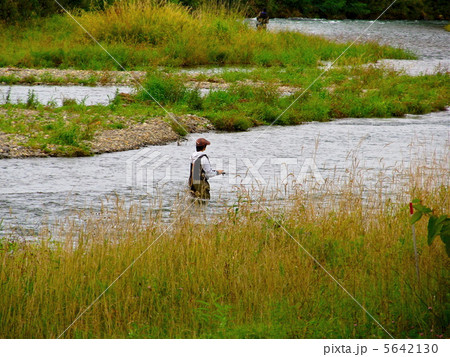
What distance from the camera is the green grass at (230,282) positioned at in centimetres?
598

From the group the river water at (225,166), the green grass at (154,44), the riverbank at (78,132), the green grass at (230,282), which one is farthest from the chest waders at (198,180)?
the green grass at (154,44)

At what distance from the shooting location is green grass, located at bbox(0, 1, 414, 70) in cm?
3056

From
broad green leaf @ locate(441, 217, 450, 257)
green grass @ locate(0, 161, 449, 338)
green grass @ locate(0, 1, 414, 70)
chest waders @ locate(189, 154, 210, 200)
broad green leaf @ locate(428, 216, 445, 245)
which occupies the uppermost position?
broad green leaf @ locate(428, 216, 445, 245)

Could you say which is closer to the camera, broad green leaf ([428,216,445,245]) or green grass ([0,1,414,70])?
broad green leaf ([428,216,445,245])

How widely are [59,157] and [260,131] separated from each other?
6958 mm

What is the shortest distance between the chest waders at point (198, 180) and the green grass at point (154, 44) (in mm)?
18733

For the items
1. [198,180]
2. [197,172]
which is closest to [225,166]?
[198,180]

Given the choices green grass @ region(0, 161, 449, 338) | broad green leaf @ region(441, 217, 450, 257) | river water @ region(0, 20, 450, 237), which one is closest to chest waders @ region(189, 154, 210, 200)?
river water @ region(0, 20, 450, 237)

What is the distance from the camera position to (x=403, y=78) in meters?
27.8

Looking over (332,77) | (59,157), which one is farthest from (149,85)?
(332,77)

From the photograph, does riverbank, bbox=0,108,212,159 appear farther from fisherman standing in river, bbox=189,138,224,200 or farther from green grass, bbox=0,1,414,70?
green grass, bbox=0,1,414,70

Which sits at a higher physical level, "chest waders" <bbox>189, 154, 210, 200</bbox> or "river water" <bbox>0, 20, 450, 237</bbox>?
"chest waders" <bbox>189, 154, 210, 200</bbox>

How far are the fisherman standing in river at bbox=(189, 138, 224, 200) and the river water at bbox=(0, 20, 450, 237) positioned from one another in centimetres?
50

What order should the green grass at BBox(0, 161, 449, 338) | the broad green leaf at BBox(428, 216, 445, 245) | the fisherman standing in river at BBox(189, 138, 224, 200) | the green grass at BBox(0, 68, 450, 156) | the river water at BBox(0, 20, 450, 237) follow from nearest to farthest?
the broad green leaf at BBox(428, 216, 445, 245) → the green grass at BBox(0, 161, 449, 338) → the fisherman standing in river at BBox(189, 138, 224, 200) → the river water at BBox(0, 20, 450, 237) → the green grass at BBox(0, 68, 450, 156)
